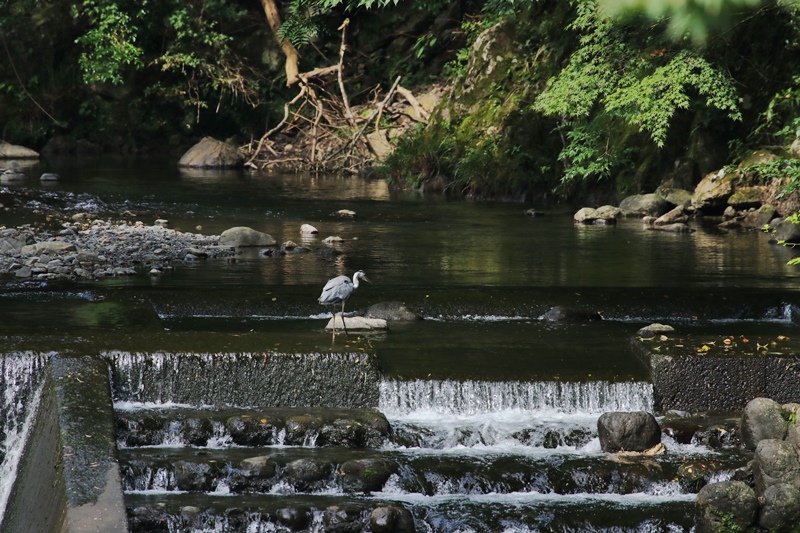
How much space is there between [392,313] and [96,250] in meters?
4.69

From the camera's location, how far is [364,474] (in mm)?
6422

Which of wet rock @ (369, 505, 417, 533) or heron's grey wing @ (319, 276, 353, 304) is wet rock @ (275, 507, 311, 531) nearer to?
wet rock @ (369, 505, 417, 533)

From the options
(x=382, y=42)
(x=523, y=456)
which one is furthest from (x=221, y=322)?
(x=382, y=42)

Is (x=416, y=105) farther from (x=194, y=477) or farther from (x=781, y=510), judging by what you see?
(x=781, y=510)

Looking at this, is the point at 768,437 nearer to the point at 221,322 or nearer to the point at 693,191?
the point at 221,322

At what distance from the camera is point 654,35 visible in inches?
653

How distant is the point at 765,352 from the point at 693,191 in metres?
10.4

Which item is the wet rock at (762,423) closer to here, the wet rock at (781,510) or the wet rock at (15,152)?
the wet rock at (781,510)

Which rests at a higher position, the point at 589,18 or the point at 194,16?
the point at 194,16

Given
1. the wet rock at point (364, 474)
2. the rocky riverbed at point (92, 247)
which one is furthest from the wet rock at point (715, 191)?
the wet rock at point (364, 474)

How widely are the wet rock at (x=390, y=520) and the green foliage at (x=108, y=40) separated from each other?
914 inches

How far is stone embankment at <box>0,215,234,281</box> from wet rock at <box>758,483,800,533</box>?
7498mm

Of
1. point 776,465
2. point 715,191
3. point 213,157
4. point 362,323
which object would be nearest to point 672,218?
point 715,191

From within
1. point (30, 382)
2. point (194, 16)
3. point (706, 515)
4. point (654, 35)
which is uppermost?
point (194, 16)
